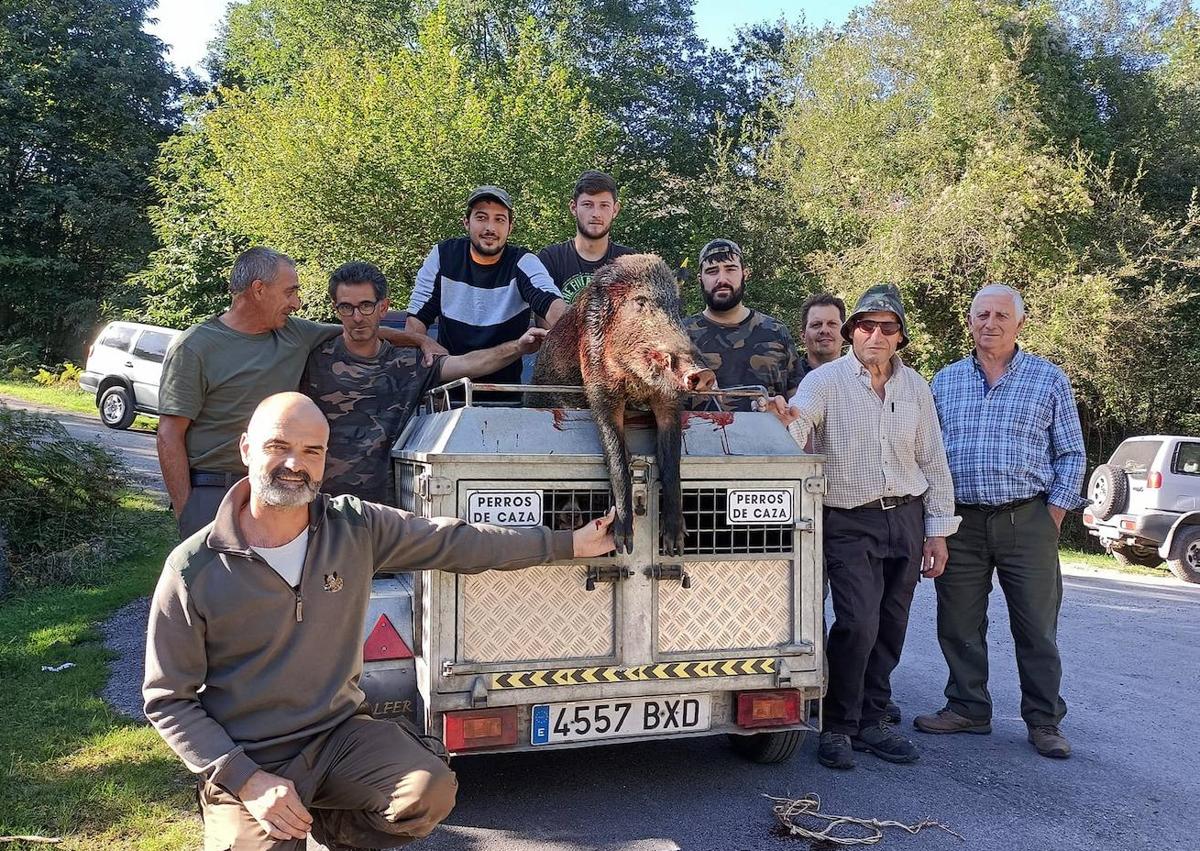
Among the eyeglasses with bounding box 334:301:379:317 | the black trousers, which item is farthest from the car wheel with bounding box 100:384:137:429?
the black trousers

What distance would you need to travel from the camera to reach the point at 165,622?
2.66 meters

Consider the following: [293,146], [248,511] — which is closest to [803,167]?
[293,146]

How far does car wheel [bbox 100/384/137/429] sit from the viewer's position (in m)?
18.4

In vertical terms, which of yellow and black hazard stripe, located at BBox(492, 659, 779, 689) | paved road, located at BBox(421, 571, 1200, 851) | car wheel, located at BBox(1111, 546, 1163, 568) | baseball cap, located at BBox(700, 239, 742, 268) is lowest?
car wheel, located at BBox(1111, 546, 1163, 568)

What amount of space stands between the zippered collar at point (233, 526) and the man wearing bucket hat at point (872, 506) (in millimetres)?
2406

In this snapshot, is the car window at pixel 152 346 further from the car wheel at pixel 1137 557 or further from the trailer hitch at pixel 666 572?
the car wheel at pixel 1137 557

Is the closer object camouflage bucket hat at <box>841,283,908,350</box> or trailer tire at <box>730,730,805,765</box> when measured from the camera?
trailer tire at <box>730,730,805,765</box>

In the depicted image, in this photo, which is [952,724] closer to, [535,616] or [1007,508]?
[1007,508]

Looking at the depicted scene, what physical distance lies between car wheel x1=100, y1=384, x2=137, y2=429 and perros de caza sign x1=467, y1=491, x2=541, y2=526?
17.5 meters

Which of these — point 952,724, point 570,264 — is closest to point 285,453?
point 570,264

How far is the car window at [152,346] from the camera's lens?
721 inches

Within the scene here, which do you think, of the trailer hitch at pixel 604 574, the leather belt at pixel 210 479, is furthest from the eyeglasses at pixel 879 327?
the leather belt at pixel 210 479

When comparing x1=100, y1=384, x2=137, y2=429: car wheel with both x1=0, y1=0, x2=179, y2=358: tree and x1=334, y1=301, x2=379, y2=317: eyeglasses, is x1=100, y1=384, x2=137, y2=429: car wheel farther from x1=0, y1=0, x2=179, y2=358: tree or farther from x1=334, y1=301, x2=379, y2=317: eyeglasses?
x1=334, y1=301, x2=379, y2=317: eyeglasses

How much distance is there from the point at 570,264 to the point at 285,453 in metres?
2.98
